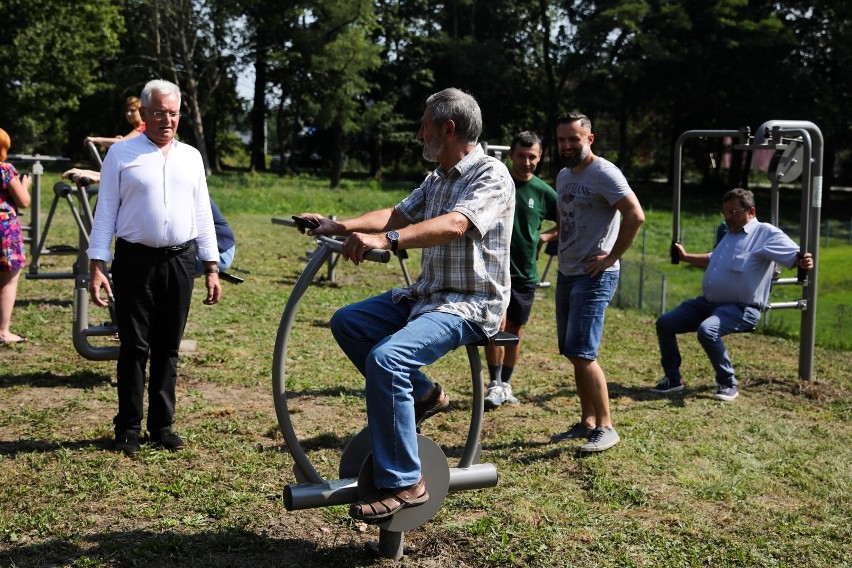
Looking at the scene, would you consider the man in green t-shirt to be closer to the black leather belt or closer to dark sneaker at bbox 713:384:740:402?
dark sneaker at bbox 713:384:740:402

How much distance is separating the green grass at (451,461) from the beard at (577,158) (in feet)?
5.20

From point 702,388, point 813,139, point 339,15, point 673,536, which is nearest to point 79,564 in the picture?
point 673,536

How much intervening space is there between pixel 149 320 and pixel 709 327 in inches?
154

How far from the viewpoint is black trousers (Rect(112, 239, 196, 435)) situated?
4.56m

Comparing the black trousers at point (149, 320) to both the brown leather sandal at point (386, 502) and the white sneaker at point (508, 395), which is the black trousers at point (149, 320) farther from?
the white sneaker at point (508, 395)

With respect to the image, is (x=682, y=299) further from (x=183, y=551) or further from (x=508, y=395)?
(x=183, y=551)

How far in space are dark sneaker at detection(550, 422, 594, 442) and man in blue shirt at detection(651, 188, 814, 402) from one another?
164 cm

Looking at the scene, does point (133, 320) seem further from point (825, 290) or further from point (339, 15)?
point (339, 15)

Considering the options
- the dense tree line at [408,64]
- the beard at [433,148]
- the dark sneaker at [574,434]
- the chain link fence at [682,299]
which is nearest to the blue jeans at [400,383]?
the beard at [433,148]

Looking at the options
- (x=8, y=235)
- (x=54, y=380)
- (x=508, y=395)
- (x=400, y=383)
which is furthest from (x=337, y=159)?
(x=400, y=383)

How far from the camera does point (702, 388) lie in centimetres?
693

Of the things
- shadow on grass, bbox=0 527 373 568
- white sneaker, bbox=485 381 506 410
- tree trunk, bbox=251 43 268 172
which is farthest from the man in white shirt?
tree trunk, bbox=251 43 268 172

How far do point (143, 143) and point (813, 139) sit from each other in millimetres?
5313

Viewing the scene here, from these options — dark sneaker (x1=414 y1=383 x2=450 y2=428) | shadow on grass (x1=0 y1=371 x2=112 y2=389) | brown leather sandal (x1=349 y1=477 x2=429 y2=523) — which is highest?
dark sneaker (x1=414 y1=383 x2=450 y2=428)
